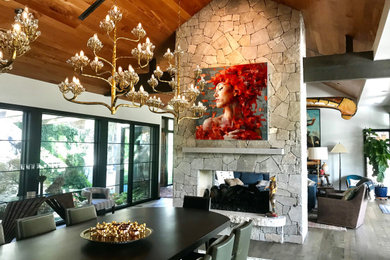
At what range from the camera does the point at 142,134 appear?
27.7 ft

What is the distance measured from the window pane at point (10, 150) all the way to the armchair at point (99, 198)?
118cm

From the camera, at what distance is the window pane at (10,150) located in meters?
4.91

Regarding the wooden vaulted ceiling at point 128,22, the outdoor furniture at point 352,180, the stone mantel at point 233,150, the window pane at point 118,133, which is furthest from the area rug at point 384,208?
the window pane at point 118,133

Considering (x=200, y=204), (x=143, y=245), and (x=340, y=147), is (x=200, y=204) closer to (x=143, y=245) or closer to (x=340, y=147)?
(x=143, y=245)

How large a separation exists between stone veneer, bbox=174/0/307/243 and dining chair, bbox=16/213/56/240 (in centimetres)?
296

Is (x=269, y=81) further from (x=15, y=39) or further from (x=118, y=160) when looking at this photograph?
(x=15, y=39)

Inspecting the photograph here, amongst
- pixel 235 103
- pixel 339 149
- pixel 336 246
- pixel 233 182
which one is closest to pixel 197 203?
pixel 233 182

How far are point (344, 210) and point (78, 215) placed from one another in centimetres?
495

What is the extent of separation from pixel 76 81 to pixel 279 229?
3857mm

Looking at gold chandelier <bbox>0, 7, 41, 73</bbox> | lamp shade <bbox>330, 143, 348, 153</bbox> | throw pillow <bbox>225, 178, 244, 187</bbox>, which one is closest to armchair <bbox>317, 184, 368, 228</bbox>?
throw pillow <bbox>225, 178, 244, 187</bbox>

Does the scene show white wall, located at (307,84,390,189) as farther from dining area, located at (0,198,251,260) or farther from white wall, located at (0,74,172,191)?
dining area, located at (0,198,251,260)

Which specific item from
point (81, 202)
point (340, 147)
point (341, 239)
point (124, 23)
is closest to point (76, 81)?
point (124, 23)

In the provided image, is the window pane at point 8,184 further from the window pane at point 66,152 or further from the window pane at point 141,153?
the window pane at point 141,153

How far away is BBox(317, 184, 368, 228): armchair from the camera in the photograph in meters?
5.92
